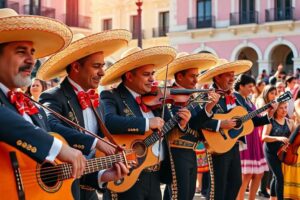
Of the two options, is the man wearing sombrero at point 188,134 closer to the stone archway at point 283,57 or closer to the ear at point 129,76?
the ear at point 129,76

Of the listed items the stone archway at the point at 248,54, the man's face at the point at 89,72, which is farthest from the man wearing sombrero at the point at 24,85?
the stone archway at the point at 248,54

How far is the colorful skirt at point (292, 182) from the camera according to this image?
7090 mm

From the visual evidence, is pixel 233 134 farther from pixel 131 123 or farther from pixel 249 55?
pixel 249 55

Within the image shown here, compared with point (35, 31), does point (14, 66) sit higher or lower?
lower

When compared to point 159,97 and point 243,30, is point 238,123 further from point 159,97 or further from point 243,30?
point 243,30

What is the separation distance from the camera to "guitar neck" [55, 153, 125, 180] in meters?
3.44

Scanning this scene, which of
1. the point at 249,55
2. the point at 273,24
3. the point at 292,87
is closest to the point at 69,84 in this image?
the point at 292,87

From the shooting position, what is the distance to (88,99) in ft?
14.4

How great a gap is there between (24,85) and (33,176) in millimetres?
573

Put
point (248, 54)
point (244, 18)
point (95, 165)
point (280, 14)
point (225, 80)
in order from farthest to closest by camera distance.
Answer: point (248, 54) < point (244, 18) < point (280, 14) < point (225, 80) < point (95, 165)

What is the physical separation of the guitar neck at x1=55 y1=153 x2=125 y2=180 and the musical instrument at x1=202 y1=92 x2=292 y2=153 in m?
2.70

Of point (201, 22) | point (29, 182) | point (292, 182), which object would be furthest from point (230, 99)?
point (201, 22)

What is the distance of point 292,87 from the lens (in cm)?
1125

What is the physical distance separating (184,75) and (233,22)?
92.5ft
